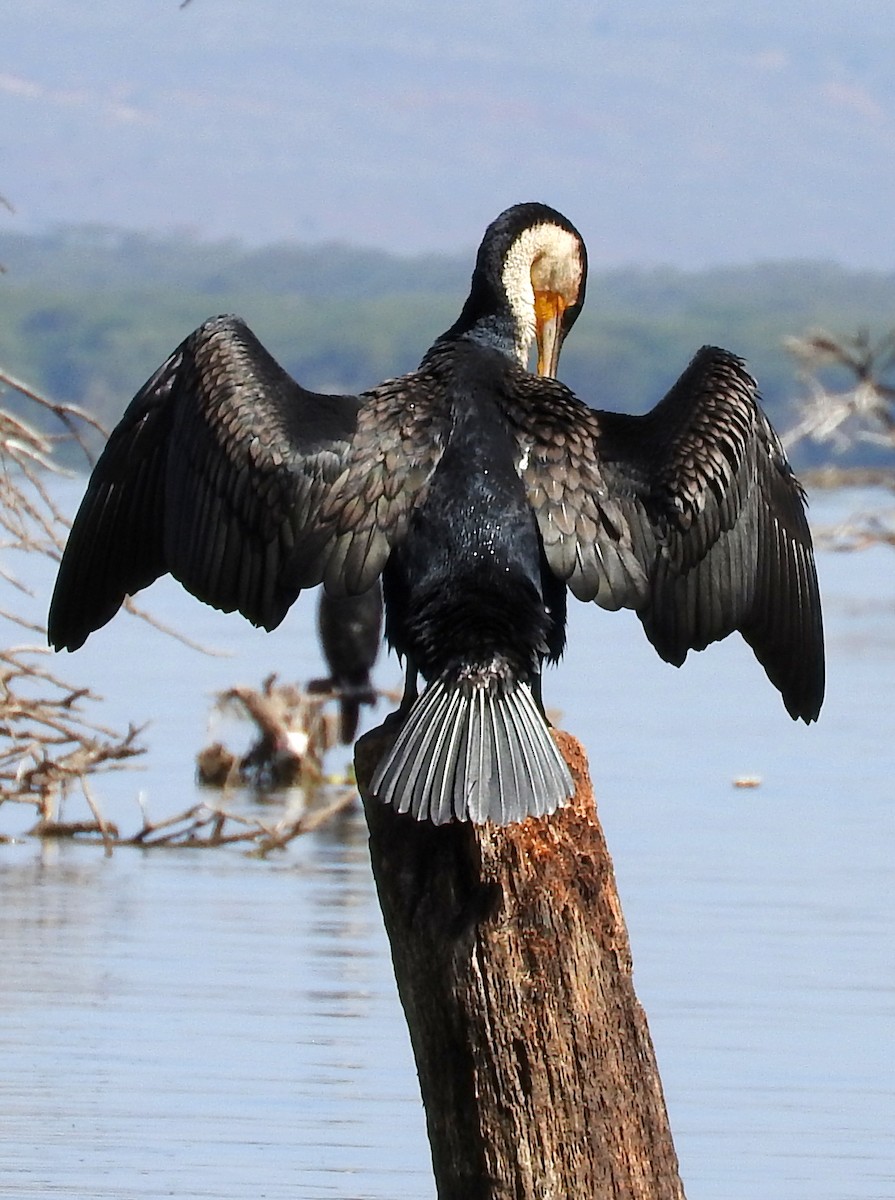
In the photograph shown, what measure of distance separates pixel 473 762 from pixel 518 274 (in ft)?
4.09

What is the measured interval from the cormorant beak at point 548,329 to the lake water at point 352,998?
1.60 meters

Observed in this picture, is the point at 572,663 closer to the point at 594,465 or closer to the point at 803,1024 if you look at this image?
the point at 803,1024

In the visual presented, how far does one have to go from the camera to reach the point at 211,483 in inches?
188

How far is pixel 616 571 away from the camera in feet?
15.4

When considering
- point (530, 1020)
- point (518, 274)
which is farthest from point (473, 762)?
point (518, 274)

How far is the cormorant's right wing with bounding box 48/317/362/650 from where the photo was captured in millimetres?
4719

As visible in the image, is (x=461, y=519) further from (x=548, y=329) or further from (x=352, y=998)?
(x=352, y=998)

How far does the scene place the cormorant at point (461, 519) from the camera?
459cm

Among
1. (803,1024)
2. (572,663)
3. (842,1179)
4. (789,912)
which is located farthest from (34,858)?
(572,663)

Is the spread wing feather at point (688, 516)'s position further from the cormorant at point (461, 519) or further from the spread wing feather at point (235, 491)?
the spread wing feather at point (235, 491)

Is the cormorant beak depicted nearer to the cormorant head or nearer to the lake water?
the cormorant head

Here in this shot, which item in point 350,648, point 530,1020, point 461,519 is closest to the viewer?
point 530,1020

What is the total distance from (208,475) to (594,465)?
632 millimetres

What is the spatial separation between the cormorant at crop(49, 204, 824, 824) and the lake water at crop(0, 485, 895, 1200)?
4.21ft
